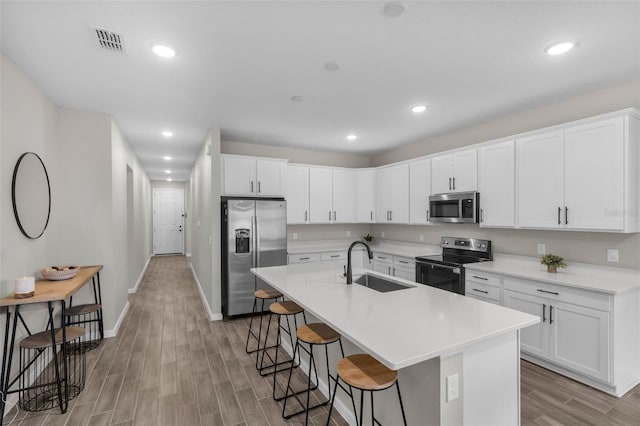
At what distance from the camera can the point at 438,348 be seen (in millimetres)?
1300

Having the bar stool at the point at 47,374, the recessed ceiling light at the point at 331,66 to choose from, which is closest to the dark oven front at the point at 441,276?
the recessed ceiling light at the point at 331,66

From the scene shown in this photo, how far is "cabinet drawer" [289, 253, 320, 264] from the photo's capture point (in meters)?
4.97

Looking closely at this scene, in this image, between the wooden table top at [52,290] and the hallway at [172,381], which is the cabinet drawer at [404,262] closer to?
the hallway at [172,381]

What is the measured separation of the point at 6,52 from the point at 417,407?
3.60 metres

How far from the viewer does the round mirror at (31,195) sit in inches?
98.0

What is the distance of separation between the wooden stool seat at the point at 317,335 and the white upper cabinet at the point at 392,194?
310cm

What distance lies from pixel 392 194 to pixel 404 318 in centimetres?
369

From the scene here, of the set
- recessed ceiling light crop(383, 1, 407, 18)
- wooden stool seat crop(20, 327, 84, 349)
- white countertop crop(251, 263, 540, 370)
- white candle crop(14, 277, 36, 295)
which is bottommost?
wooden stool seat crop(20, 327, 84, 349)

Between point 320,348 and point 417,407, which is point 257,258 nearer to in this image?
point 320,348

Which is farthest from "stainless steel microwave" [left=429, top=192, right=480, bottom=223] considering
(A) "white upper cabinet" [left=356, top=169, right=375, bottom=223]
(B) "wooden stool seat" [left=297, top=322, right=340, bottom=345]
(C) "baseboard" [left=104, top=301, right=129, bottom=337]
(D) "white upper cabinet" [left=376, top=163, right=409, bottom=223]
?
(C) "baseboard" [left=104, top=301, right=129, bottom=337]

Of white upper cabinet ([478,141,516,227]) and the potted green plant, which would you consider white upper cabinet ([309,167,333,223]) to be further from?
the potted green plant

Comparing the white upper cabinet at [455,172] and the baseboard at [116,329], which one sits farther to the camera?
the white upper cabinet at [455,172]

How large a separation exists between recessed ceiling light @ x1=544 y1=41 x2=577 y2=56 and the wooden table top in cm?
401

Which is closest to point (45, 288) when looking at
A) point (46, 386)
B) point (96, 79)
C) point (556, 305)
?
point (46, 386)
